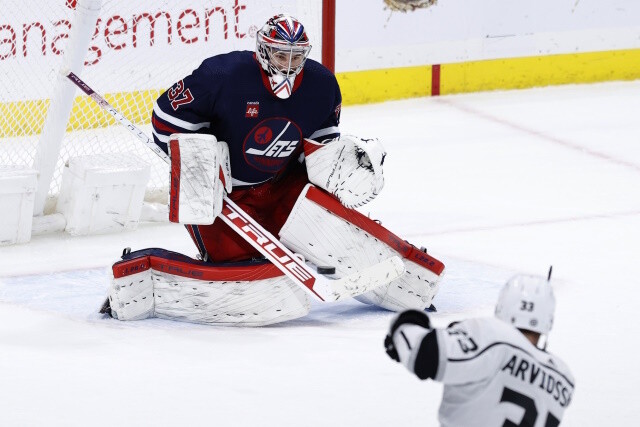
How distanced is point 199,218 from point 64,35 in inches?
75.5

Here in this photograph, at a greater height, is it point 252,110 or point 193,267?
point 252,110

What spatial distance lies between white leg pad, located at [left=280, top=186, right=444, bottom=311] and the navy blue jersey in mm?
152

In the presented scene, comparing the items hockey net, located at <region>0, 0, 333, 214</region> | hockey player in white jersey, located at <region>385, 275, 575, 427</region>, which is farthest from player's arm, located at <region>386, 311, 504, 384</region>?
hockey net, located at <region>0, 0, 333, 214</region>

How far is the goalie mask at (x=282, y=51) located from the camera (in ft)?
11.9

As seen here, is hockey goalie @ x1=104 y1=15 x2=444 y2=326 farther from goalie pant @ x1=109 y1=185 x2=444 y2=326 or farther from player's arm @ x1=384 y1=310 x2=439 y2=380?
player's arm @ x1=384 y1=310 x2=439 y2=380

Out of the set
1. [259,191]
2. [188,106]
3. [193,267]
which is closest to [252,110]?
[188,106]

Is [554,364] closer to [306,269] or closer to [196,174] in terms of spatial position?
[306,269]

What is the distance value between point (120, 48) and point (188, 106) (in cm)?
179

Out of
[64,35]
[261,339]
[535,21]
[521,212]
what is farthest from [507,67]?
[261,339]

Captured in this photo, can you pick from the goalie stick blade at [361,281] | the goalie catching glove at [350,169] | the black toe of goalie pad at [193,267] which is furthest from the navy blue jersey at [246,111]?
the goalie stick blade at [361,281]

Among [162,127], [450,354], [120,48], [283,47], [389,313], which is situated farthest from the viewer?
[120,48]

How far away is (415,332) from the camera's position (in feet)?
7.24

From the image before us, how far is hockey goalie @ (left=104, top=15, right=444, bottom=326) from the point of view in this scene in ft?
12.0

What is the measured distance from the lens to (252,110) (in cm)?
371
